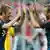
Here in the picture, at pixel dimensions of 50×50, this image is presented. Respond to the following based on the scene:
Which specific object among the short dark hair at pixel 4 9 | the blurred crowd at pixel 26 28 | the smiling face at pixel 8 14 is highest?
the short dark hair at pixel 4 9

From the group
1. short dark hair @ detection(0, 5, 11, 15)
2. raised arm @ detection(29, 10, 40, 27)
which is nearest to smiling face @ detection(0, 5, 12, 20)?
short dark hair @ detection(0, 5, 11, 15)

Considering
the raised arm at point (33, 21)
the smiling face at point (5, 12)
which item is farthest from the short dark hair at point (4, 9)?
the raised arm at point (33, 21)

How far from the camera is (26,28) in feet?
5.26

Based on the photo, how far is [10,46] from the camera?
5.30 feet

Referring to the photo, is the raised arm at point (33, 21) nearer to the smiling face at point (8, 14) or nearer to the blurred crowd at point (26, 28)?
the blurred crowd at point (26, 28)

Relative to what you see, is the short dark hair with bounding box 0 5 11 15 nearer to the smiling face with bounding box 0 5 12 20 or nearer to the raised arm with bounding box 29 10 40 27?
the smiling face with bounding box 0 5 12 20

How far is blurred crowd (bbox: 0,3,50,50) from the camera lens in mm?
1594

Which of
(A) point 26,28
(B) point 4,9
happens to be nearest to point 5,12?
(B) point 4,9

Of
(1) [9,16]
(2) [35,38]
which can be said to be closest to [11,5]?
(1) [9,16]

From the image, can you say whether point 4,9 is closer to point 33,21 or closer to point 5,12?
point 5,12

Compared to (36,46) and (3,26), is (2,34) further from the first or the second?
(36,46)

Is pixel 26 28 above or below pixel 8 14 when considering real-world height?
below

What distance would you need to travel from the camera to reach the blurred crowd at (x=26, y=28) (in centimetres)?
159

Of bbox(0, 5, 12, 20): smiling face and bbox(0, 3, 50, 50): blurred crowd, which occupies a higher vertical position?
bbox(0, 5, 12, 20): smiling face
